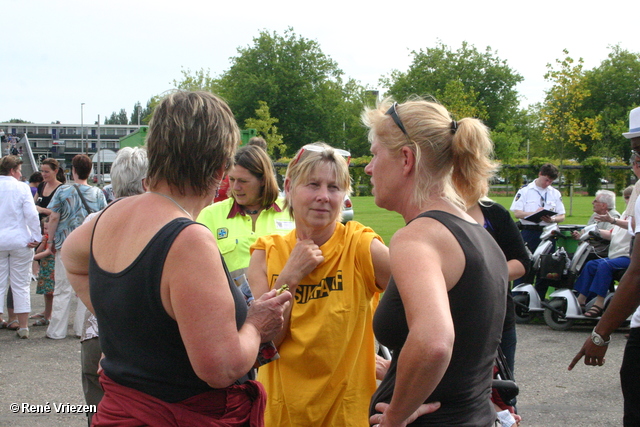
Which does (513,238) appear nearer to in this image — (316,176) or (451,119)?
(316,176)

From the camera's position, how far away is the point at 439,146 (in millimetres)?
1915

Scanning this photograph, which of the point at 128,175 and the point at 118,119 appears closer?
the point at 128,175

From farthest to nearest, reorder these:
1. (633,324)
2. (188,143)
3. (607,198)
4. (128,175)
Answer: (607,198)
(128,175)
(633,324)
(188,143)

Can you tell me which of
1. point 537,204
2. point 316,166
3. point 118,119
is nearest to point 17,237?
point 316,166

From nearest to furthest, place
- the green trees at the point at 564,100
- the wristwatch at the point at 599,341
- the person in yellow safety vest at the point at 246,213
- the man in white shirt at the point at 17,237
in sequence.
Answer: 1. the wristwatch at the point at 599,341
2. the person in yellow safety vest at the point at 246,213
3. the man in white shirt at the point at 17,237
4. the green trees at the point at 564,100

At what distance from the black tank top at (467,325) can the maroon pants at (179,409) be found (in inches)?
20.3

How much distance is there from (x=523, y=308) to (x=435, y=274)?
682cm

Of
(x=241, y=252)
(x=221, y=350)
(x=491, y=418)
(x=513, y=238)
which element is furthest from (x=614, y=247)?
(x=221, y=350)

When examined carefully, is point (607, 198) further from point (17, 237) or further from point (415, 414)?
point (17, 237)

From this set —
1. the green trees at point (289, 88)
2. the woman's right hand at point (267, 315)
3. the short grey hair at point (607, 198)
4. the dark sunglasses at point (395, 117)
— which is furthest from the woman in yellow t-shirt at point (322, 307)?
the green trees at point (289, 88)

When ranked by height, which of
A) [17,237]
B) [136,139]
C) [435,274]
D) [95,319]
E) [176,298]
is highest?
[136,139]

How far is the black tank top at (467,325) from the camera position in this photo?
1722 mm

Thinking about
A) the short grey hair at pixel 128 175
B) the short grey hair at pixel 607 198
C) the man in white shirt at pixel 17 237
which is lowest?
the man in white shirt at pixel 17 237

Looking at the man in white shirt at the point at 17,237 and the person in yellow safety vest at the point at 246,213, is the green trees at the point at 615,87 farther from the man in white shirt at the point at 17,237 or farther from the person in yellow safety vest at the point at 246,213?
the person in yellow safety vest at the point at 246,213
